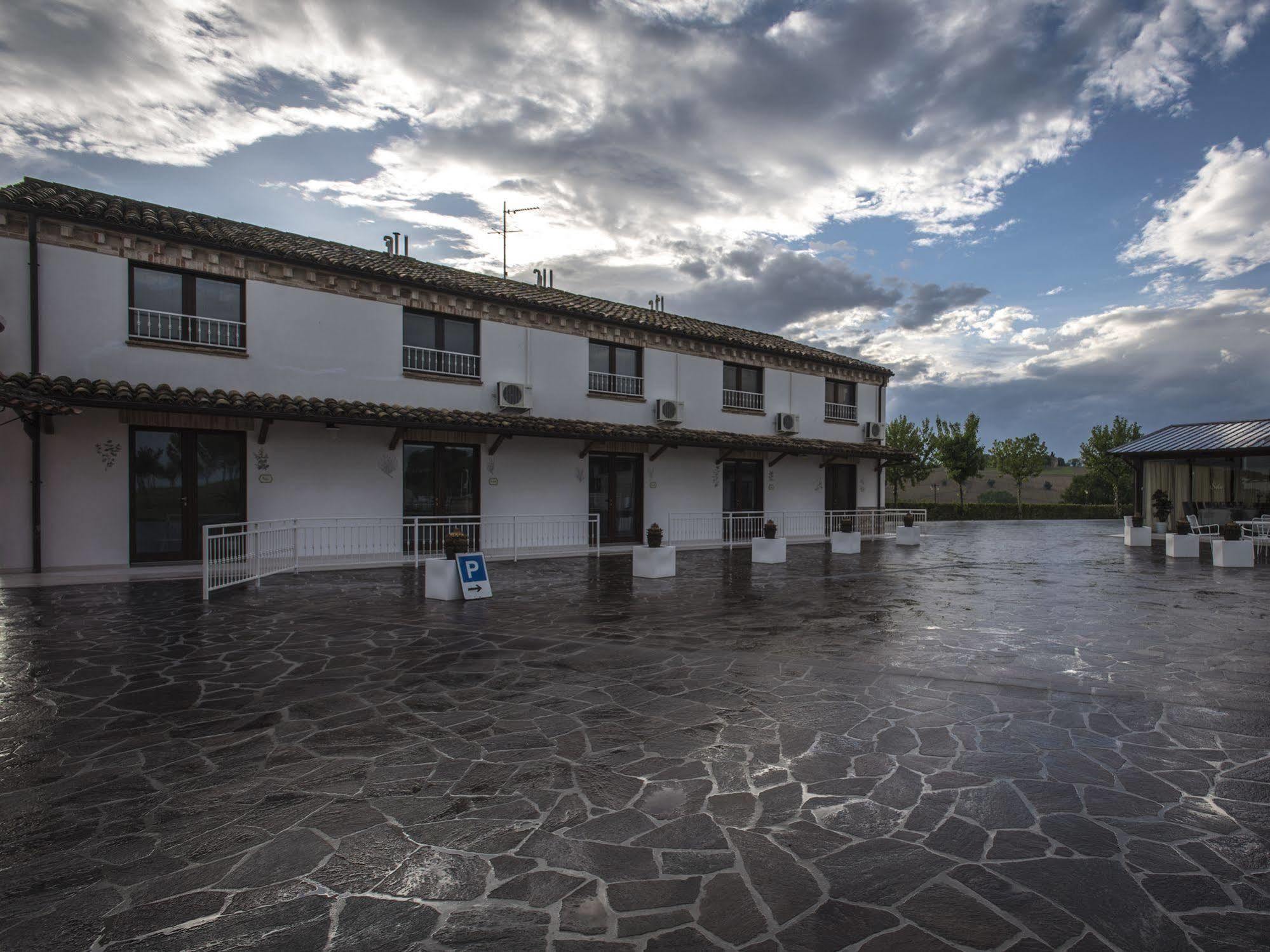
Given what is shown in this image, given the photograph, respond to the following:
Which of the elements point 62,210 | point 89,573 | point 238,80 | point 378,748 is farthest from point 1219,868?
point 62,210

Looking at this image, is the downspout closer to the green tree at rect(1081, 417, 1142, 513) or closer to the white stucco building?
the white stucco building

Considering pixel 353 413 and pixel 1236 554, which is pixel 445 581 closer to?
pixel 353 413

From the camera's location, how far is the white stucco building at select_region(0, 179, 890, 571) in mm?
12039

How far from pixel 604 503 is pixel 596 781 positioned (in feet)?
49.7

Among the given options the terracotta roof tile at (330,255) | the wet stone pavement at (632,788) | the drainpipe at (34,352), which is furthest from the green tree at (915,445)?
the drainpipe at (34,352)

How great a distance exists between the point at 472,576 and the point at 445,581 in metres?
0.43

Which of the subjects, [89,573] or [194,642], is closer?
[194,642]

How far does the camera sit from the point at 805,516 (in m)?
22.6

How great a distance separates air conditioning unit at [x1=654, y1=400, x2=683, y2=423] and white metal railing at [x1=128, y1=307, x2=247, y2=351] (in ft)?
35.9

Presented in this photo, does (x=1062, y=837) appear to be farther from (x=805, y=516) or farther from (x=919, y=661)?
(x=805, y=516)

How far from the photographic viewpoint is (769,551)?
15.7 meters

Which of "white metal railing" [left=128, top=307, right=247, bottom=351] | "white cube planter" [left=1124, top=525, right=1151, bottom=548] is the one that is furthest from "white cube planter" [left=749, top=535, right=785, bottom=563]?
"white cube planter" [left=1124, top=525, right=1151, bottom=548]

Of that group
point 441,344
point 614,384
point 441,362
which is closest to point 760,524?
point 614,384

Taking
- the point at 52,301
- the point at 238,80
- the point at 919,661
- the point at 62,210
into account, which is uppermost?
the point at 238,80
